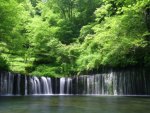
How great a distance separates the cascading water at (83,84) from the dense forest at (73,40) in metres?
0.88

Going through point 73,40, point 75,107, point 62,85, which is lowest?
point 75,107

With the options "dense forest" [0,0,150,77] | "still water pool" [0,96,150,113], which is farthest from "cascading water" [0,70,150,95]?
"still water pool" [0,96,150,113]

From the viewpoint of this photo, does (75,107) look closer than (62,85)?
Yes

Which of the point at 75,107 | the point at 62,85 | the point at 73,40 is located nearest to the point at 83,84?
the point at 62,85

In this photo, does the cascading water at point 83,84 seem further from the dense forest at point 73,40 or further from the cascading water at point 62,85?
the dense forest at point 73,40

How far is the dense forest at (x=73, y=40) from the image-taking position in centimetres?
1980

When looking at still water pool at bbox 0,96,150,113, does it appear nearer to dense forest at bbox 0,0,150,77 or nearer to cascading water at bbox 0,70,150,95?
dense forest at bbox 0,0,150,77

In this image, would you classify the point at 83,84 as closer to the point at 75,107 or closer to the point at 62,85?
the point at 62,85

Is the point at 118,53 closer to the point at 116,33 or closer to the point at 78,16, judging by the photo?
the point at 116,33

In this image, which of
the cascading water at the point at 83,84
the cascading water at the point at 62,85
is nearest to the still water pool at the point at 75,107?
the cascading water at the point at 83,84

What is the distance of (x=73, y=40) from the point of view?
115 feet

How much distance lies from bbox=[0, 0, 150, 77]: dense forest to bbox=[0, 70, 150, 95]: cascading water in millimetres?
875

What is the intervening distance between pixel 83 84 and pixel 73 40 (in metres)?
10.9

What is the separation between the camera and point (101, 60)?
23.9 metres
